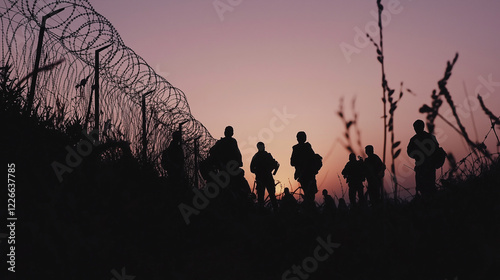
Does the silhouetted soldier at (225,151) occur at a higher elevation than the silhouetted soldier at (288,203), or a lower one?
higher

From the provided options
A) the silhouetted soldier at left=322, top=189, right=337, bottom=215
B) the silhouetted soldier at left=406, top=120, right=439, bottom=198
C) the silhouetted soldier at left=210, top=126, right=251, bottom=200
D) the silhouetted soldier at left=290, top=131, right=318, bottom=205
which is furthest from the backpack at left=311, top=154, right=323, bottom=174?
the silhouetted soldier at left=322, top=189, right=337, bottom=215

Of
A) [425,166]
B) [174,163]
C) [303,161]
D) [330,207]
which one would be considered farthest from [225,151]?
[330,207]

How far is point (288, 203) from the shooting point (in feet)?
11.4

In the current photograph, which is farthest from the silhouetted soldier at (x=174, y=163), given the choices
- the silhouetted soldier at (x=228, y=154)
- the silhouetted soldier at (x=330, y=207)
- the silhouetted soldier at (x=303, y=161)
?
the silhouetted soldier at (x=303, y=161)

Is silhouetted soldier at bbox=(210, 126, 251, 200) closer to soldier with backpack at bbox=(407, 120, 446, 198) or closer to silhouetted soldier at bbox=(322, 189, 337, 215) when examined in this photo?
soldier with backpack at bbox=(407, 120, 446, 198)

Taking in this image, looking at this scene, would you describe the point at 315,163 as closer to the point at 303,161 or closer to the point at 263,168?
the point at 303,161

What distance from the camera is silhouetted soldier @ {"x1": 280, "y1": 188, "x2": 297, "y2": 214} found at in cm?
330

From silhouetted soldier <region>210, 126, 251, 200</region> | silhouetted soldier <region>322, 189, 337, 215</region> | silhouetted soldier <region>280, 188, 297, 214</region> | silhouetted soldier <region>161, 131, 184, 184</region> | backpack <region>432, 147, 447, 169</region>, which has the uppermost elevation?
silhouetted soldier <region>210, 126, 251, 200</region>

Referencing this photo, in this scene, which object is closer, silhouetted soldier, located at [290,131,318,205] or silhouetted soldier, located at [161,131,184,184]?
silhouetted soldier, located at [161,131,184,184]

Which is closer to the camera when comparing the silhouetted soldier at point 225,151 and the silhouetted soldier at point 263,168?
the silhouetted soldier at point 225,151

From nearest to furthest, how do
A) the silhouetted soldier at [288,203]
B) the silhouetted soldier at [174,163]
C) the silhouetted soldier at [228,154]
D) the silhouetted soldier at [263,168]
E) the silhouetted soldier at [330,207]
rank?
the silhouetted soldier at [288,203], the silhouetted soldier at [330,207], the silhouetted soldier at [174,163], the silhouetted soldier at [228,154], the silhouetted soldier at [263,168]

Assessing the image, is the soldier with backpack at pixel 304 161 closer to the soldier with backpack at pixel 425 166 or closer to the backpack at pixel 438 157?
the soldier with backpack at pixel 425 166

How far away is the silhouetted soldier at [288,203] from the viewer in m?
3.30

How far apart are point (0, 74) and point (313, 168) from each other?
4.85 metres
